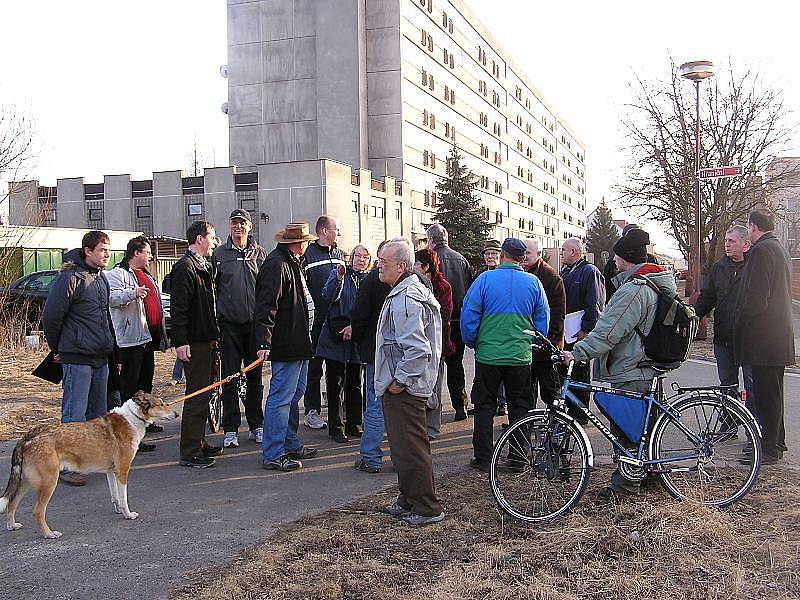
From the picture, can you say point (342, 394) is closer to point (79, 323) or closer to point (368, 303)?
point (368, 303)

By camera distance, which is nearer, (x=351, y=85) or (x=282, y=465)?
(x=282, y=465)

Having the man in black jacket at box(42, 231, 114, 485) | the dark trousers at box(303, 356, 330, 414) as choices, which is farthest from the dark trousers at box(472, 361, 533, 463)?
the man in black jacket at box(42, 231, 114, 485)

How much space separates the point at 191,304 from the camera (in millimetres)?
7301

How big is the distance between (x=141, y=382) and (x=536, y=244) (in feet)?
15.8

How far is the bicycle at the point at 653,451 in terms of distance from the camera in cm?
575

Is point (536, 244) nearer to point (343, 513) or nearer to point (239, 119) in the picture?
point (343, 513)

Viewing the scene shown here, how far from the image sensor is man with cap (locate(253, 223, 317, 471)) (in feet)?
23.2

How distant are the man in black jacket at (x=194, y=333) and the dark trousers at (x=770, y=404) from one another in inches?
A: 206

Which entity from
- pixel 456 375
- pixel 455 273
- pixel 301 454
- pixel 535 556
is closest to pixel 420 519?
pixel 535 556

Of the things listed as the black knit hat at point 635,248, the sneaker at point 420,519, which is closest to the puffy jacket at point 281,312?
the sneaker at point 420,519

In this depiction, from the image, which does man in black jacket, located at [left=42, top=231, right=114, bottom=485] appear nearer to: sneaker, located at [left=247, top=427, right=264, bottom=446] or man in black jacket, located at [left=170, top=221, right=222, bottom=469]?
man in black jacket, located at [left=170, top=221, right=222, bottom=469]

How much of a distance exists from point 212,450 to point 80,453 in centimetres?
209

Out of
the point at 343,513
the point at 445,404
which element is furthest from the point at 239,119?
the point at 343,513

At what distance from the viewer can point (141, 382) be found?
28.7 feet
